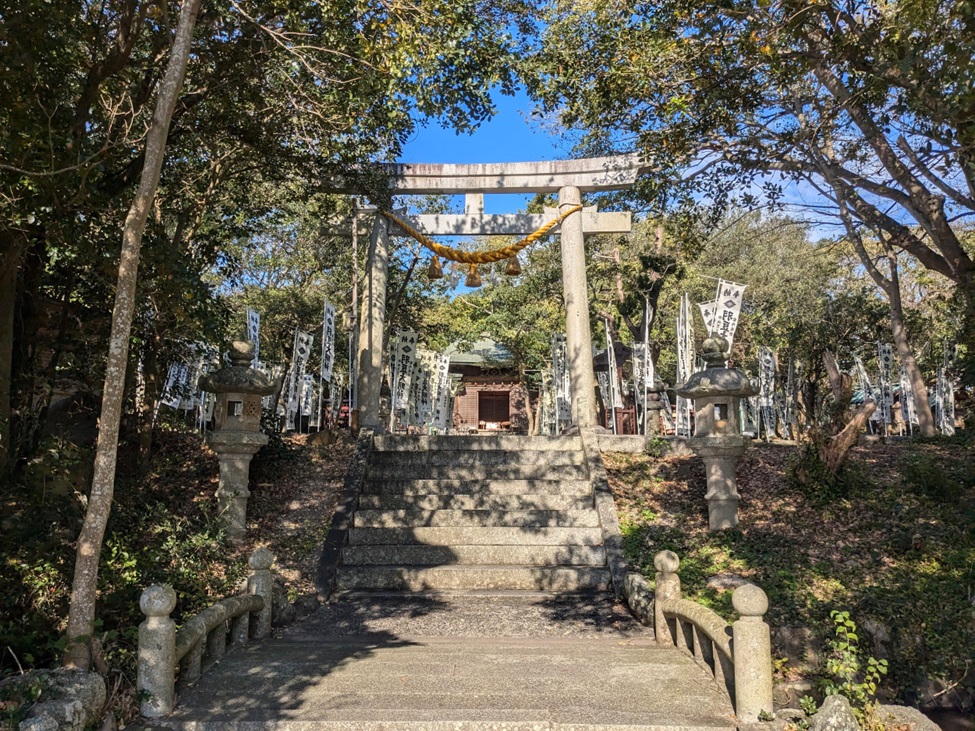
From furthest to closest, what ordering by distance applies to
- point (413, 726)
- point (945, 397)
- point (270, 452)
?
point (945, 397) → point (270, 452) → point (413, 726)

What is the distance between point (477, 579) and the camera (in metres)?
7.55

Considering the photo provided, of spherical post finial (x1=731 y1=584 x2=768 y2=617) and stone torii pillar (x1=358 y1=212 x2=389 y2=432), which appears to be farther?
stone torii pillar (x1=358 y1=212 x2=389 y2=432)

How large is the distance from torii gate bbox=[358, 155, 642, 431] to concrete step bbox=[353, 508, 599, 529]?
317 cm

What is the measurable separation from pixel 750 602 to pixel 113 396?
12.8ft

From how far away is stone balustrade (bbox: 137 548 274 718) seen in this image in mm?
4156

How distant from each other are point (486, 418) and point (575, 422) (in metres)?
19.4

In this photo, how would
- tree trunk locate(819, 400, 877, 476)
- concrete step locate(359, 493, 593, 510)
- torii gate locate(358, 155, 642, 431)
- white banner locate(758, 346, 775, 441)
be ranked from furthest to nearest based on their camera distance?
white banner locate(758, 346, 775, 441), torii gate locate(358, 155, 642, 431), concrete step locate(359, 493, 593, 510), tree trunk locate(819, 400, 877, 476)

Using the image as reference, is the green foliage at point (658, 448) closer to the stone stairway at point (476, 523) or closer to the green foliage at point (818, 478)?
the stone stairway at point (476, 523)

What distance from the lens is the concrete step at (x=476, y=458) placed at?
9.77 m

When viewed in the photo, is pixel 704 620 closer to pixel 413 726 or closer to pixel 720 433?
pixel 413 726

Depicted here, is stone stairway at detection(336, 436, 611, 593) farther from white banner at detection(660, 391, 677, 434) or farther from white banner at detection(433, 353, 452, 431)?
white banner at detection(660, 391, 677, 434)

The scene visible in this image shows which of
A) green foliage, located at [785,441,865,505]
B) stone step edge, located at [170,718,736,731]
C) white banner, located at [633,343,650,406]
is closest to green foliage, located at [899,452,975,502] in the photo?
green foliage, located at [785,441,865,505]

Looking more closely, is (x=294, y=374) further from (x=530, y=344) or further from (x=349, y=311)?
(x=530, y=344)

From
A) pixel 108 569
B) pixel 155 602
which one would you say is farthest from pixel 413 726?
pixel 108 569
